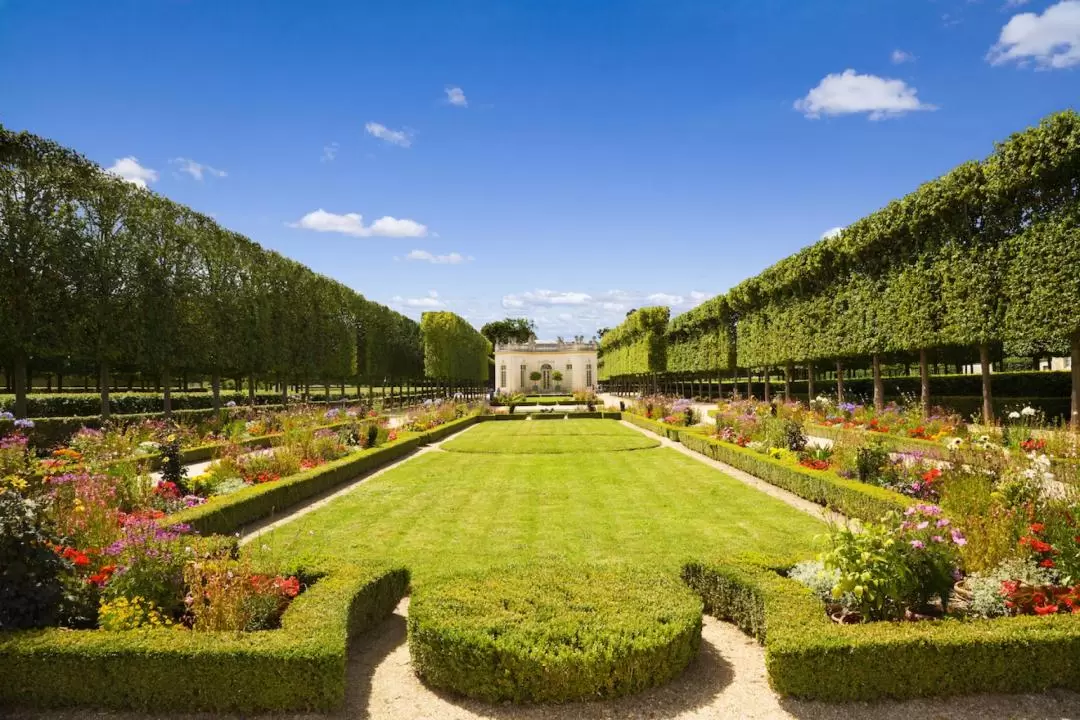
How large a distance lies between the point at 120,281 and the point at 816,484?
1848 centimetres

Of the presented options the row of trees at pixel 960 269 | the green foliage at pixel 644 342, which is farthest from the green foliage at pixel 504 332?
the row of trees at pixel 960 269

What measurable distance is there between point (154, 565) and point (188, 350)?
55.7ft

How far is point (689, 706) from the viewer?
4543 mm

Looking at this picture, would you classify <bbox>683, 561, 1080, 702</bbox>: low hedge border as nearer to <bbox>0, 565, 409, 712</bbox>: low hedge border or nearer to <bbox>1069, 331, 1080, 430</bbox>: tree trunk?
<bbox>0, 565, 409, 712</bbox>: low hedge border

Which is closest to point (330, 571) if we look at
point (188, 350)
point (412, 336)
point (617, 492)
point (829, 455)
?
point (617, 492)

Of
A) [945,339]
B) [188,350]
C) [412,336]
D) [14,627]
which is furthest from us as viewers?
[412,336]

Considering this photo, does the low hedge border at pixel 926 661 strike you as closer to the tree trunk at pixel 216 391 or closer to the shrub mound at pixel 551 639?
the shrub mound at pixel 551 639

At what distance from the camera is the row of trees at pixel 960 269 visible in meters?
14.7

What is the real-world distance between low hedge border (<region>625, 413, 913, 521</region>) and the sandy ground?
1876 mm

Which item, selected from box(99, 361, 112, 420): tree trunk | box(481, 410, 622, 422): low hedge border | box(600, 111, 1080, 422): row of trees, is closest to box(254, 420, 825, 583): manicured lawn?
box(99, 361, 112, 420): tree trunk

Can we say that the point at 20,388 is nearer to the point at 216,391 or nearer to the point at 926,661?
the point at 216,391

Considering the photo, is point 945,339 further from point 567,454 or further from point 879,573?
point 879,573

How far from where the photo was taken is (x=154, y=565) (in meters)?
5.26

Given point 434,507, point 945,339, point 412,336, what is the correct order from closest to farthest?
1. point 434,507
2. point 945,339
3. point 412,336
